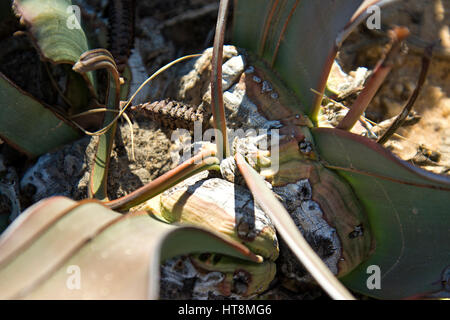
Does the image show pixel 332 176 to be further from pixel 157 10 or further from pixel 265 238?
pixel 157 10

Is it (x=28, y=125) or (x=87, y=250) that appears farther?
(x=28, y=125)

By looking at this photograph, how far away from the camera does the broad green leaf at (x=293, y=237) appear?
2.05 ft

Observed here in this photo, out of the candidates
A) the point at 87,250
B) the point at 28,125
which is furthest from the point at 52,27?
the point at 87,250

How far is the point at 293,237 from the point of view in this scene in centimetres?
72

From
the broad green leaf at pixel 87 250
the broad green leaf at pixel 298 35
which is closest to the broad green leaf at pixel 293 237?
the broad green leaf at pixel 87 250

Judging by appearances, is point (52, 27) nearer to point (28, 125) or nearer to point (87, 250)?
point (28, 125)

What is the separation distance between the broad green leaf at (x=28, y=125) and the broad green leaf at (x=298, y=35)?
0.56 metres

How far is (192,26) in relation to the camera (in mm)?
1446

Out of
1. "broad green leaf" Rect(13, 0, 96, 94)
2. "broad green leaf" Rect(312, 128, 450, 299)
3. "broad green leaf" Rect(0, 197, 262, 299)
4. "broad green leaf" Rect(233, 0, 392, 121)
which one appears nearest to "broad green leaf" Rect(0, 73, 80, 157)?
"broad green leaf" Rect(13, 0, 96, 94)

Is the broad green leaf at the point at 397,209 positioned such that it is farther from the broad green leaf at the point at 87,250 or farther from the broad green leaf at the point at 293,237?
the broad green leaf at the point at 87,250

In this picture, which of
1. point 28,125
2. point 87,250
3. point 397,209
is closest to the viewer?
point 87,250

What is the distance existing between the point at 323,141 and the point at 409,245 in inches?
12.0

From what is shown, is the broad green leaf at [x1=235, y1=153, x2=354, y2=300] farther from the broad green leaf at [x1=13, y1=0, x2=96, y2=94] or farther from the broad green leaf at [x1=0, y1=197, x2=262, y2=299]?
the broad green leaf at [x1=13, y1=0, x2=96, y2=94]

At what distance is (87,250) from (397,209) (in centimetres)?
66
